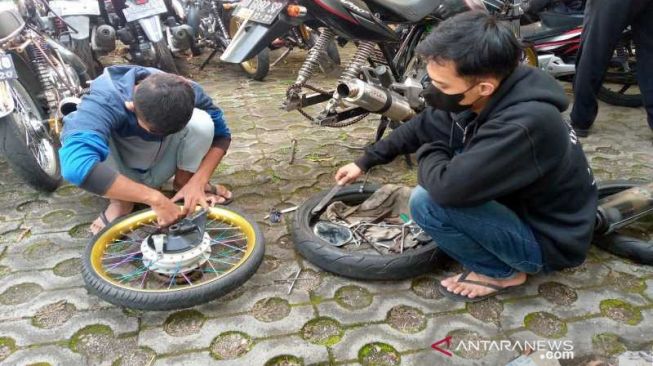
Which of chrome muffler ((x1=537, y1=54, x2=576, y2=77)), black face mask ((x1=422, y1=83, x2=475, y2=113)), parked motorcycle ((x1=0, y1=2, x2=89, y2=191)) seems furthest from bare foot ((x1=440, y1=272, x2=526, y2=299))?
chrome muffler ((x1=537, y1=54, x2=576, y2=77))

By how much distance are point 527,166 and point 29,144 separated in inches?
105

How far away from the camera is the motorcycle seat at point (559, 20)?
4.53 m

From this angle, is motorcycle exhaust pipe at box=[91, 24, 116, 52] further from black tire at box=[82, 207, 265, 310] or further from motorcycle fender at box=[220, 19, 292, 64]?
black tire at box=[82, 207, 265, 310]

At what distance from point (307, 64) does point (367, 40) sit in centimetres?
41

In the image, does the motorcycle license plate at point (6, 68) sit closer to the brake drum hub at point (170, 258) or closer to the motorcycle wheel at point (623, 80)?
the brake drum hub at point (170, 258)

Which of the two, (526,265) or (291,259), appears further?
(291,259)

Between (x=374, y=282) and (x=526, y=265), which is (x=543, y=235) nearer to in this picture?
(x=526, y=265)

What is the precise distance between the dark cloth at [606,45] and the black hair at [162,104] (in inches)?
118

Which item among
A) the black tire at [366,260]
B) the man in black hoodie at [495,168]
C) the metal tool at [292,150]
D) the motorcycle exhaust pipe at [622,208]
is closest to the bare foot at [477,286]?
the man in black hoodie at [495,168]

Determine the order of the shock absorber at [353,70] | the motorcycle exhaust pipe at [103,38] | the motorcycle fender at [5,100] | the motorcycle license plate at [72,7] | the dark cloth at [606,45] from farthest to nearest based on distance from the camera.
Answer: the motorcycle exhaust pipe at [103,38] → the motorcycle license plate at [72,7] → the dark cloth at [606,45] → the shock absorber at [353,70] → the motorcycle fender at [5,100]

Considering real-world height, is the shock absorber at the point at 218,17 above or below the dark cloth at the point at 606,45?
below

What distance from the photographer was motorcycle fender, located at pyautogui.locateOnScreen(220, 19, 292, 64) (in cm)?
275

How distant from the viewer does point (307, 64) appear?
291cm

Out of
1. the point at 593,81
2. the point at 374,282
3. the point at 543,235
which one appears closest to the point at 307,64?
the point at 374,282
